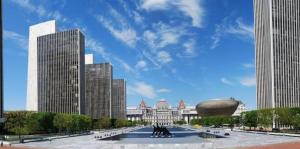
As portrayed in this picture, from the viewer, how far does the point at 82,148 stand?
5419 centimetres

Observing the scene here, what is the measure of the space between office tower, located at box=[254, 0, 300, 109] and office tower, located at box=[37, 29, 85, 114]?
8226 cm

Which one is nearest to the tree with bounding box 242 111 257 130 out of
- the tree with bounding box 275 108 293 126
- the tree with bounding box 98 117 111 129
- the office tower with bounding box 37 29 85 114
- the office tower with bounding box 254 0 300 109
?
the tree with bounding box 275 108 293 126

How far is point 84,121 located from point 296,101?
11055 cm

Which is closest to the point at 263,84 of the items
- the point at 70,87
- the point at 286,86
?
the point at 286,86

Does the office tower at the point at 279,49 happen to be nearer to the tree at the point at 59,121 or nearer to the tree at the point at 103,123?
the tree at the point at 103,123

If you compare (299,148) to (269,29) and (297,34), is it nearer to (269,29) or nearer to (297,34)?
(269,29)

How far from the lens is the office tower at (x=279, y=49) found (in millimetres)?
188875

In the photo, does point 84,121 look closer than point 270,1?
Yes

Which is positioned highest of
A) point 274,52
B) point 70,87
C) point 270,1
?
point 270,1

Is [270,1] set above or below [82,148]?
above

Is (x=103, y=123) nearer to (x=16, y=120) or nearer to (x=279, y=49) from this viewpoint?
(x=16, y=120)

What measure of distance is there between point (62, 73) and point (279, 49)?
9692 centimetres

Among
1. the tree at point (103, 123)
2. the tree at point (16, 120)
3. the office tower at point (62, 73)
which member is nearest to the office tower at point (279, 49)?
the tree at point (103, 123)

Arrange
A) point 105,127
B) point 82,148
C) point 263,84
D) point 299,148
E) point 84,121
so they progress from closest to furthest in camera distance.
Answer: point 299,148
point 82,148
point 84,121
point 105,127
point 263,84
